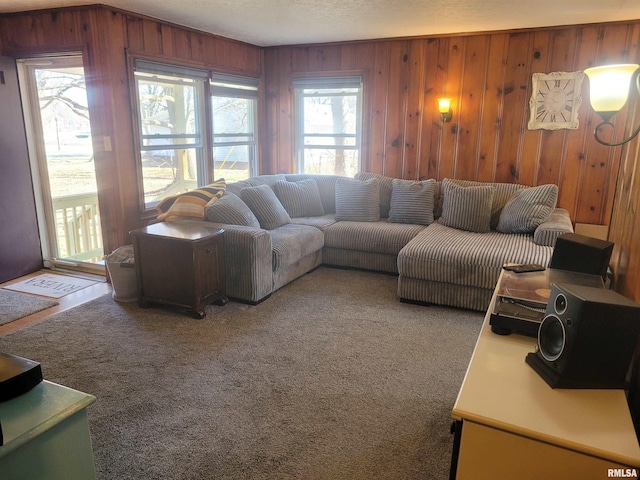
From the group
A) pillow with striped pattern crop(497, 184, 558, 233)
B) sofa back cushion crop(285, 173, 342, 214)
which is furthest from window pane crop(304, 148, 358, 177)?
pillow with striped pattern crop(497, 184, 558, 233)

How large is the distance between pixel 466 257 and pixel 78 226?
435 centimetres

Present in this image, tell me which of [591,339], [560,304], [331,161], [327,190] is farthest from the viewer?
[331,161]

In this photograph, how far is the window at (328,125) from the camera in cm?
529

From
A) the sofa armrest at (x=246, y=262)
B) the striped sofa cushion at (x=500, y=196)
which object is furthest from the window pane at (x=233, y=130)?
the striped sofa cushion at (x=500, y=196)

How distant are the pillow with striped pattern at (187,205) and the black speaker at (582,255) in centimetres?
278

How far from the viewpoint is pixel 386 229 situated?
171 inches

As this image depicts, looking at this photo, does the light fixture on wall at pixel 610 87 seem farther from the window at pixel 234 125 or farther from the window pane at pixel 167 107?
the window at pixel 234 125

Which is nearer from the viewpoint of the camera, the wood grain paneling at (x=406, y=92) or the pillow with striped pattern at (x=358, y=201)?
the wood grain paneling at (x=406, y=92)

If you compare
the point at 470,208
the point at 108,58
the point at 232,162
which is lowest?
the point at 470,208

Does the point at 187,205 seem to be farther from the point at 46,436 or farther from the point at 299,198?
the point at 46,436

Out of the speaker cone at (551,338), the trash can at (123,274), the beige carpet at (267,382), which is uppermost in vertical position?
the speaker cone at (551,338)

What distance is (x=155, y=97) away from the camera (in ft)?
14.0

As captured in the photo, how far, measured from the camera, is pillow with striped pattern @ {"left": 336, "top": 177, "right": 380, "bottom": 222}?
185 inches

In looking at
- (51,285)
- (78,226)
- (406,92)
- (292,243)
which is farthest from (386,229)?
(78,226)
